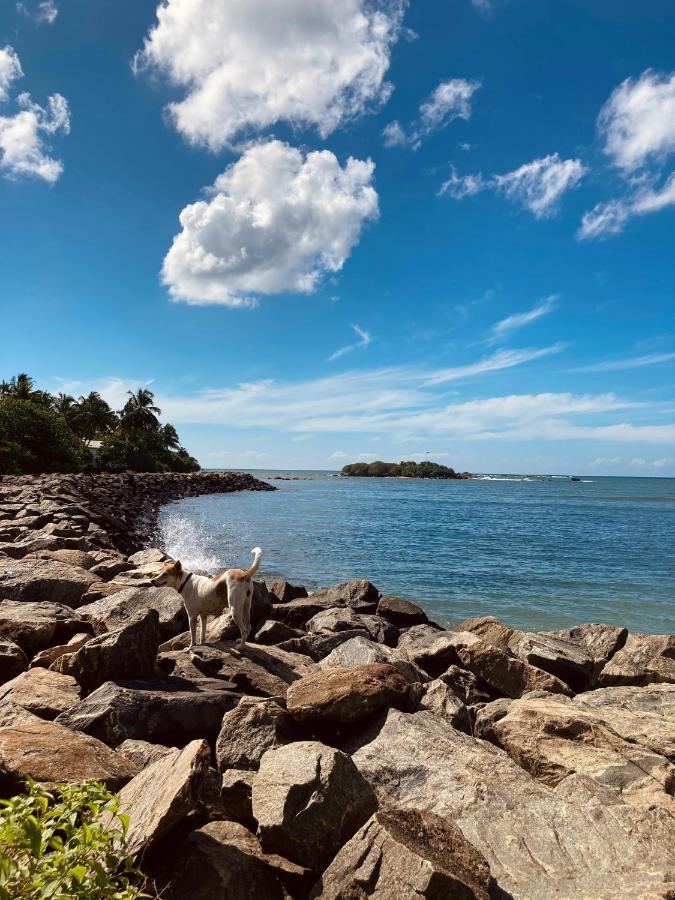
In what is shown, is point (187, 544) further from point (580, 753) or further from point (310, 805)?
point (310, 805)

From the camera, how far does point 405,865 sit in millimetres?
3248

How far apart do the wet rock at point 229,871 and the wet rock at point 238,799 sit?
414 millimetres

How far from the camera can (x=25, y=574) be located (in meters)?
10.2

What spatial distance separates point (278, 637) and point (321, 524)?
1202 inches

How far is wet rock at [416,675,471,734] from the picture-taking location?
649cm

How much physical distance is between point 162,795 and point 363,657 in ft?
16.2

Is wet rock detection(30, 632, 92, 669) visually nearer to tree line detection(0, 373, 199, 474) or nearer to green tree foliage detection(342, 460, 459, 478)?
tree line detection(0, 373, 199, 474)

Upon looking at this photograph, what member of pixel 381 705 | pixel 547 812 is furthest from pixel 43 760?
pixel 547 812

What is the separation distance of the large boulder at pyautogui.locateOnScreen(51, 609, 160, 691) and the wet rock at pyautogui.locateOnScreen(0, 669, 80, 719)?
0.18 metres

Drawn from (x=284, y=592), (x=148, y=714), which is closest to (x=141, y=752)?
(x=148, y=714)

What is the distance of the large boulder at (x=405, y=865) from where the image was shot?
316 cm

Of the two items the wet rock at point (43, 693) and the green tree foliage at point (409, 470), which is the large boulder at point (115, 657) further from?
the green tree foliage at point (409, 470)

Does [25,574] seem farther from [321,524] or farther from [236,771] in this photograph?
[321,524]

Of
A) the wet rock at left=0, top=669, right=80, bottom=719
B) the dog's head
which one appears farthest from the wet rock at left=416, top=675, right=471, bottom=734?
the dog's head
